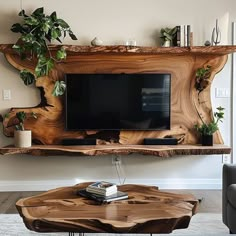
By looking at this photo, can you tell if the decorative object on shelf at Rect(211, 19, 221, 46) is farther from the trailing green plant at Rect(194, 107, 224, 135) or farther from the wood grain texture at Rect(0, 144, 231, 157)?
the wood grain texture at Rect(0, 144, 231, 157)

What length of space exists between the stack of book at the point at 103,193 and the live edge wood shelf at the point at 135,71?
188cm

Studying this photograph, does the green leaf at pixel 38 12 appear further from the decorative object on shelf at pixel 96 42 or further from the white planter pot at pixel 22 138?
the white planter pot at pixel 22 138

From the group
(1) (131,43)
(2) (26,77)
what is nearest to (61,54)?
(2) (26,77)

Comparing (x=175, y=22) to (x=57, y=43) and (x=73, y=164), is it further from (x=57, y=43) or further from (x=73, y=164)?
(x=73, y=164)

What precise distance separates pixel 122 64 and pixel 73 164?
1333 millimetres

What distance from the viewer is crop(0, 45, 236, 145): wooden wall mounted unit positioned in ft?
14.8

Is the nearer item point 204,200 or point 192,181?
point 204,200

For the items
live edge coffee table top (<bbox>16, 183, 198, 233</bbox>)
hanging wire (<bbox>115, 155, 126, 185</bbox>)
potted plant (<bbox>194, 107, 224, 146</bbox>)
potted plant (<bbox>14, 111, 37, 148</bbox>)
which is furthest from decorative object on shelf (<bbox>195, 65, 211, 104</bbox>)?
live edge coffee table top (<bbox>16, 183, 198, 233</bbox>)

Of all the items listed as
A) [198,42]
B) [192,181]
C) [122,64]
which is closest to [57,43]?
[122,64]

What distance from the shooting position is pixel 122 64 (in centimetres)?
454

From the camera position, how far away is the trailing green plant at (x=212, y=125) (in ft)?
14.5

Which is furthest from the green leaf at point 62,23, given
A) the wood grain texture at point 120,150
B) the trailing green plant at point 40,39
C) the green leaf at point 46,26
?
the wood grain texture at point 120,150

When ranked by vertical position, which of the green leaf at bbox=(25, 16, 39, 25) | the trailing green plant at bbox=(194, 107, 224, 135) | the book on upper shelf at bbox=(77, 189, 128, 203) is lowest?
the book on upper shelf at bbox=(77, 189, 128, 203)

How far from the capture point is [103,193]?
2.58m
